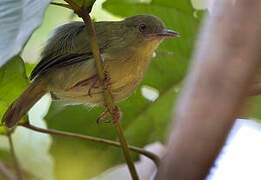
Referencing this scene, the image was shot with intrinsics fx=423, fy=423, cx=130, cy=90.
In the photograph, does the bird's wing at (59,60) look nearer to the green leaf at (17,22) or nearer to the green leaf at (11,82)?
the green leaf at (11,82)

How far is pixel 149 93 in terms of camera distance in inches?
148

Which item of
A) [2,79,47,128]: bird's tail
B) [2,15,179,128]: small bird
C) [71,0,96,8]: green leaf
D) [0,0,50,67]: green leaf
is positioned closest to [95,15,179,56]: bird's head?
[2,15,179,128]: small bird

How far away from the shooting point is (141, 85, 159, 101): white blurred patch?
368 centimetres

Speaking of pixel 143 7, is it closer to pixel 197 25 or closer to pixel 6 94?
pixel 197 25

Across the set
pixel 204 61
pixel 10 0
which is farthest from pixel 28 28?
pixel 204 61

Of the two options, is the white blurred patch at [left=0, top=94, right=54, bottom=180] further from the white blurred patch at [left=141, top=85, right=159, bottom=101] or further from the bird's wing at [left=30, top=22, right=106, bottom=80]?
the white blurred patch at [left=141, top=85, right=159, bottom=101]

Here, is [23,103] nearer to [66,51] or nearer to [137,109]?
[66,51]

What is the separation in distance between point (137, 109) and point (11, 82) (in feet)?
3.83

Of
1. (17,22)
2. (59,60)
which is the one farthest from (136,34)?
(17,22)

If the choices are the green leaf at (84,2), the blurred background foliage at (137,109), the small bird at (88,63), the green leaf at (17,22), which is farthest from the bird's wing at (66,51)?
the green leaf at (17,22)

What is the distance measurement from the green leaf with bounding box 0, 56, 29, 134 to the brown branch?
5.20 feet

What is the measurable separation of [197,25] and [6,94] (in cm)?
159

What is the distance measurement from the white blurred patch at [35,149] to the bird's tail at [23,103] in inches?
12.4

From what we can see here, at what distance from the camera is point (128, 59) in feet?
11.4
